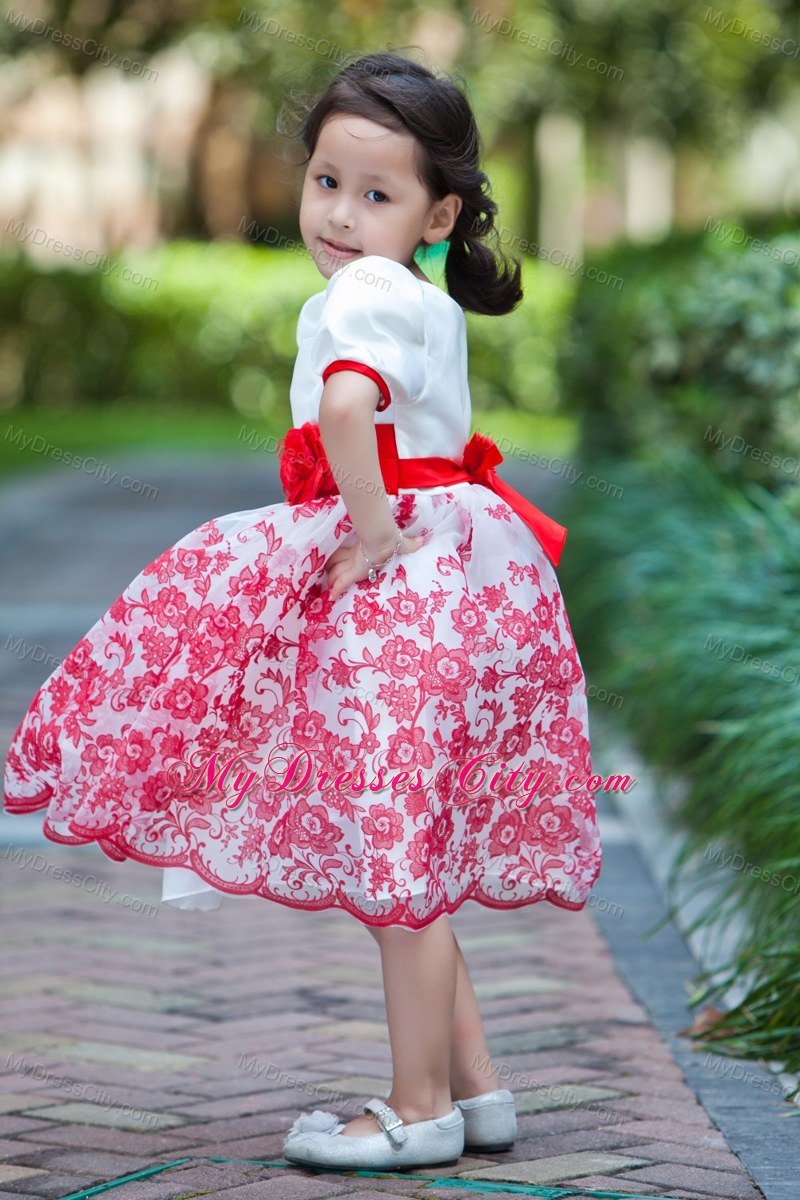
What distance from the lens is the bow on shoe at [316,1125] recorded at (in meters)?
2.68

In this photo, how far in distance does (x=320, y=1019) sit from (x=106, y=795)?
105cm

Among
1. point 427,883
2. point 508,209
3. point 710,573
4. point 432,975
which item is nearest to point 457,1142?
point 432,975

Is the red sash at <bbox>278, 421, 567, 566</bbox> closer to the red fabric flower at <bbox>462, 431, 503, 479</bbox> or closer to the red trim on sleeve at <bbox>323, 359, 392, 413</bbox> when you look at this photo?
the red fabric flower at <bbox>462, 431, 503, 479</bbox>

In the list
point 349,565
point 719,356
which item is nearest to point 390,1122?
point 349,565

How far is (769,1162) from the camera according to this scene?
2.70m

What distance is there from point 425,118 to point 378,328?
0.34m

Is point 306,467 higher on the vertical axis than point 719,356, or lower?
lower

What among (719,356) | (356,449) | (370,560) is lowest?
(370,560)

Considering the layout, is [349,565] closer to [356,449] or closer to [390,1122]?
[356,449]

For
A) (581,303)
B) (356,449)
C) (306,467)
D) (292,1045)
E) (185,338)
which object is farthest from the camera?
(185,338)

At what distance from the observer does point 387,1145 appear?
2.60 m

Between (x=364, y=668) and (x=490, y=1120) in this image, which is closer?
(x=364, y=668)

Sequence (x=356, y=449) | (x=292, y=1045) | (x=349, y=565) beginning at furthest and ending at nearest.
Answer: (x=292, y=1045)
(x=349, y=565)
(x=356, y=449)

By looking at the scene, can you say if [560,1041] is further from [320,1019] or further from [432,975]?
[432,975]
